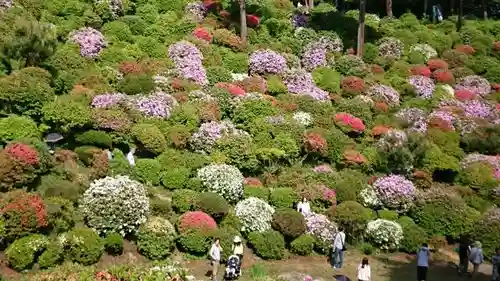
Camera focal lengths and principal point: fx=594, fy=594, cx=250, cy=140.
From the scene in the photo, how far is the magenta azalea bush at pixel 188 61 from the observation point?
29094 millimetres

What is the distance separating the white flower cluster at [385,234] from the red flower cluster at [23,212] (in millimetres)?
11311

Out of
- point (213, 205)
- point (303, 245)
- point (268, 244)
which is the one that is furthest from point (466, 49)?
point (213, 205)

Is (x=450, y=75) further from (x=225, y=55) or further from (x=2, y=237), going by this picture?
(x=2, y=237)

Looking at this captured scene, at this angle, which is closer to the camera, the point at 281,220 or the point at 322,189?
the point at 281,220

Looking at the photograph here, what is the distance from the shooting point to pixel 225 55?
32094 millimetres

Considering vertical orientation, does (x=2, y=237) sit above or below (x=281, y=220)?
above

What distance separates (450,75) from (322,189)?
52.0ft

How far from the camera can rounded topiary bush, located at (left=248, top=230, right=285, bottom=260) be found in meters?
19.8

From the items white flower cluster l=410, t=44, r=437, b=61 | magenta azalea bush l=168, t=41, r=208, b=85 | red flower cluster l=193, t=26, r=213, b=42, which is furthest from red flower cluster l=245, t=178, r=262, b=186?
white flower cluster l=410, t=44, r=437, b=61

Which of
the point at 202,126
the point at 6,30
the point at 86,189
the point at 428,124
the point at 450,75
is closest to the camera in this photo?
the point at 86,189

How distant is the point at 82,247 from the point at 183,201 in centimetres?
423

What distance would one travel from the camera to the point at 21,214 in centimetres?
1708

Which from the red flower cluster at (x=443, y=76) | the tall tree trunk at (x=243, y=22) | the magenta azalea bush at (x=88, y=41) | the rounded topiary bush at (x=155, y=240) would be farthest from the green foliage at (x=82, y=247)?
the red flower cluster at (x=443, y=76)

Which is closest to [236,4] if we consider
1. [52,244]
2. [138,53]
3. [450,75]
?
[138,53]
